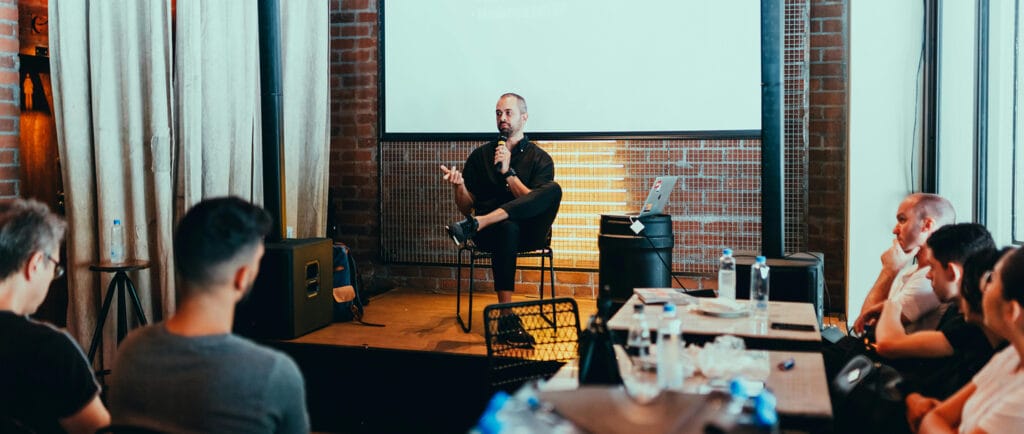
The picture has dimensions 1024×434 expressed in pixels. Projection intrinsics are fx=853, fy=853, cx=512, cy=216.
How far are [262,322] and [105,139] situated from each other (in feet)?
3.86

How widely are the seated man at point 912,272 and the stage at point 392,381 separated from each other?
68.7 inches

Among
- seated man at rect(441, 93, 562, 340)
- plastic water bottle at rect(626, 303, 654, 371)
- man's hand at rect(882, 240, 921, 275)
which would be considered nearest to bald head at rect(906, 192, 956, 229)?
man's hand at rect(882, 240, 921, 275)

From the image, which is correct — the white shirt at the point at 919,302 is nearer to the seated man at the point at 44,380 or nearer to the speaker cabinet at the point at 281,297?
the seated man at the point at 44,380

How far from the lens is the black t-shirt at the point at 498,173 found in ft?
15.9

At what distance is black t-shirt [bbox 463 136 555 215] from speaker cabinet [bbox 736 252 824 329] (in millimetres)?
1294

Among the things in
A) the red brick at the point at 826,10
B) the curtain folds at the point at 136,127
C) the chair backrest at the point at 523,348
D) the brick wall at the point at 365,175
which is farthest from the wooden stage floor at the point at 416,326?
the red brick at the point at 826,10

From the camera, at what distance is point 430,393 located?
4.08 m

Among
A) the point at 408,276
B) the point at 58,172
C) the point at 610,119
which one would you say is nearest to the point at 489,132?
the point at 610,119

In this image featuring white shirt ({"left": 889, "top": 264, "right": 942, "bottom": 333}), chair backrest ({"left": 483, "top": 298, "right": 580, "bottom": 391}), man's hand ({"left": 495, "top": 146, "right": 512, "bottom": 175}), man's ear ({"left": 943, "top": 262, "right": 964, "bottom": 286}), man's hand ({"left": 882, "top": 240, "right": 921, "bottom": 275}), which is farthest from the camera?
man's hand ({"left": 495, "top": 146, "right": 512, "bottom": 175})

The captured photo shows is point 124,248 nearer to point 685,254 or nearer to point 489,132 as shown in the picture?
point 489,132

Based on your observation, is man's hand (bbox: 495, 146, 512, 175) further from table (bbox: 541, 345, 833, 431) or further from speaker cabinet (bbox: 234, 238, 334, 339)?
table (bbox: 541, 345, 833, 431)

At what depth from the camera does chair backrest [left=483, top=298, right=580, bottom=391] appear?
2.74 meters

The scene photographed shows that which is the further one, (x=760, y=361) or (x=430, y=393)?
(x=430, y=393)

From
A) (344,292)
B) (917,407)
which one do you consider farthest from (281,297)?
(917,407)
